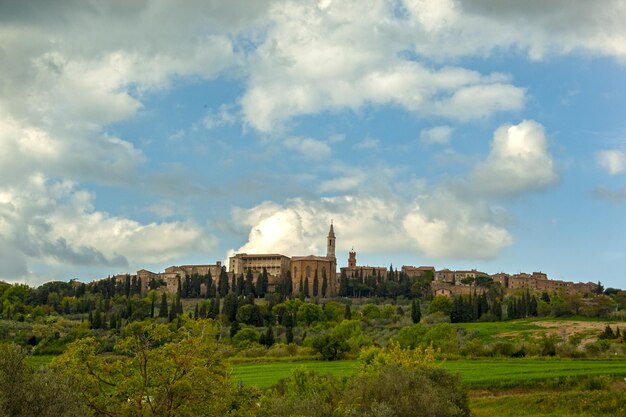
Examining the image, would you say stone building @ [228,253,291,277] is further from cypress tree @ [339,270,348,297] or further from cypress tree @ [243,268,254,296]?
cypress tree @ [243,268,254,296]

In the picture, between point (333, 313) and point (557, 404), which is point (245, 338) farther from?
point (557, 404)

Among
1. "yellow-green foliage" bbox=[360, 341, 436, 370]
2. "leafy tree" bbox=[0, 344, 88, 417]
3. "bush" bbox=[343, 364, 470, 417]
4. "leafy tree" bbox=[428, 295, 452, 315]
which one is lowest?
"bush" bbox=[343, 364, 470, 417]

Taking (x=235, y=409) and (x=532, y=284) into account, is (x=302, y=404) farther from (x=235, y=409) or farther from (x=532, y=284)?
(x=532, y=284)

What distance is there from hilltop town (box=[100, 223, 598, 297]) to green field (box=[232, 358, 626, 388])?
9020 cm

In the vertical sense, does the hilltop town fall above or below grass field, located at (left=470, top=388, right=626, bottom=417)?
above

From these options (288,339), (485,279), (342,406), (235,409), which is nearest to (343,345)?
(288,339)

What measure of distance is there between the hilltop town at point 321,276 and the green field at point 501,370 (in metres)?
90.2

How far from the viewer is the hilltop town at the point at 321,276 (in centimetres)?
16338

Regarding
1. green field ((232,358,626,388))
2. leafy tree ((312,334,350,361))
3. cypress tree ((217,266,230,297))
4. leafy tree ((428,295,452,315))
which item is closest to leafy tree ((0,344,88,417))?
green field ((232,358,626,388))

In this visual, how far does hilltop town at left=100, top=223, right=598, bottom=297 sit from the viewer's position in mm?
Result: 163375

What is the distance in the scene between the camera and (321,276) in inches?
6742

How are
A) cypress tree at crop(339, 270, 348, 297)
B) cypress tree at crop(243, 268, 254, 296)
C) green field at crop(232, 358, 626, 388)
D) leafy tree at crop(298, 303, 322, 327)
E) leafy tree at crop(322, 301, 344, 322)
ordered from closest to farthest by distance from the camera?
green field at crop(232, 358, 626, 388)
leafy tree at crop(298, 303, 322, 327)
leafy tree at crop(322, 301, 344, 322)
cypress tree at crop(243, 268, 254, 296)
cypress tree at crop(339, 270, 348, 297)

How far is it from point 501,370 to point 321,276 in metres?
119

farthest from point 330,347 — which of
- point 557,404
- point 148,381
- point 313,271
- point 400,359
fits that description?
point 313,271
